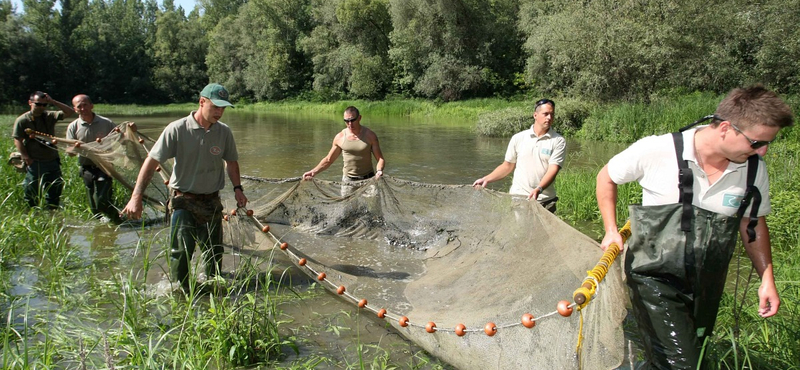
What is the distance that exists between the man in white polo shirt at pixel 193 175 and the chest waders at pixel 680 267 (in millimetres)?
3058

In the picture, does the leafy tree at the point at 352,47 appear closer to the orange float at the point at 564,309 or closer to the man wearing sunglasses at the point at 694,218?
the man wearing sunglasses at the point at 694,218

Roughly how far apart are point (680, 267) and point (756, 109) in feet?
2.35

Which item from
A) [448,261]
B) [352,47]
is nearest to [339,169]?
[448,261]

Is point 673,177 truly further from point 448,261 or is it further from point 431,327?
point 448,261

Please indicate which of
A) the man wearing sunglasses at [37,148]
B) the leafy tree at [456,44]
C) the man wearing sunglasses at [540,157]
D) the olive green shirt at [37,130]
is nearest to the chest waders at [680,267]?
the man wearing sunglasses at [540,157]

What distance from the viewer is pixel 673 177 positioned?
2.29 meters

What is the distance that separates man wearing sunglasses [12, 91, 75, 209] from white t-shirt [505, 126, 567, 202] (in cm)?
587

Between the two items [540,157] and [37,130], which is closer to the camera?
[540,157]

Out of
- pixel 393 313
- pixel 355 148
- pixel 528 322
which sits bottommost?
pixel 393 313

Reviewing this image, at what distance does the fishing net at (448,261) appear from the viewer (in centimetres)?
253

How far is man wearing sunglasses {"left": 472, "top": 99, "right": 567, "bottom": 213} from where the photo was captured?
4.55 m

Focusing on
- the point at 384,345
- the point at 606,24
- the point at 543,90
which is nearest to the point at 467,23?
the point at 543,90

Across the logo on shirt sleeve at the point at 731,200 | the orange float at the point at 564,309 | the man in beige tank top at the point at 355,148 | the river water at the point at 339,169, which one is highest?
the logo on shirt sleeve at the point at 731,200

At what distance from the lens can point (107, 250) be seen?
18.9ft
